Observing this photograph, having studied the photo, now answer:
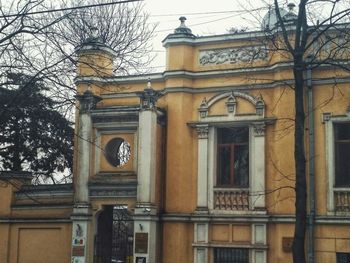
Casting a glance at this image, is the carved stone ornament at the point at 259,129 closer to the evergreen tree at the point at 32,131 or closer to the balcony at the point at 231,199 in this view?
the balcony at the point at 231,199

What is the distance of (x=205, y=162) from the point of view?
18.7 m

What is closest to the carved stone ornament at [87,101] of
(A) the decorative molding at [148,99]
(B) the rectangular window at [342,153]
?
(A) the decorative molding at [148,99]

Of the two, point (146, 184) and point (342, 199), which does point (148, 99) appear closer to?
point (146, 184)

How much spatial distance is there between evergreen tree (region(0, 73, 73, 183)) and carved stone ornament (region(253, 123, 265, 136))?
5998 millimetres

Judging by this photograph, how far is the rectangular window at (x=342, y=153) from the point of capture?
17.2m

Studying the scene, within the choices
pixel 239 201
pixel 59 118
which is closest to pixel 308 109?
pixel 239 201

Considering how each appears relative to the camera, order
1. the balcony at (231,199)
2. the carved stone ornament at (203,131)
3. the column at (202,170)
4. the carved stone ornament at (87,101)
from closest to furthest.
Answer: the balcony at (231,199), the column at (202,170), the carved stone ornament at (203,131), the carved stone ornament at (87,101)

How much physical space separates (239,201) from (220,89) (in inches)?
137

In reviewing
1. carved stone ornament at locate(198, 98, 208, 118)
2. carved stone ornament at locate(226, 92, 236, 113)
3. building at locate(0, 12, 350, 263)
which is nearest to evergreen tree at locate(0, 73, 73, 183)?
building at locate(0, 12, 350, 263)

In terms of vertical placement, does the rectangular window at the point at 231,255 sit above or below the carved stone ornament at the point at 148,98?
below

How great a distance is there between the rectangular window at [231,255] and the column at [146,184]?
6.20 ft

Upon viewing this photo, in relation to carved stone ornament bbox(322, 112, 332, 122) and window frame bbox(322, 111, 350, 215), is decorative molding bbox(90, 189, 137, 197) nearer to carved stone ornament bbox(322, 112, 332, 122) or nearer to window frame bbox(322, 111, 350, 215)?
window frame bbox(322, 111, 350, 215)

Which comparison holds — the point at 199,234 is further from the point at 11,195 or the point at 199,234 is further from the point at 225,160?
the point at 11,195

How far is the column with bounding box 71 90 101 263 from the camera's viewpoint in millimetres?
18797
